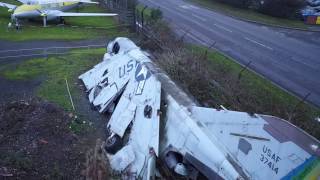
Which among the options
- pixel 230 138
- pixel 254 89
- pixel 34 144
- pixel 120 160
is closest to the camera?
pixel 230 138

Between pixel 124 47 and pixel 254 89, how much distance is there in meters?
6.79

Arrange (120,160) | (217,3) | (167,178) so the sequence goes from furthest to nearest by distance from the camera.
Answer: (217,3)
(120,160)
(167,178)

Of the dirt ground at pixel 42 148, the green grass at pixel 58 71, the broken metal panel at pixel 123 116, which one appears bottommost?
the dirt ground at pixel 42 148

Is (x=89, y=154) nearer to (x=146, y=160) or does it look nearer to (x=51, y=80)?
(x=146, y=160)

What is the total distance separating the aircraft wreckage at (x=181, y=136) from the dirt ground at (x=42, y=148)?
0.94 meters

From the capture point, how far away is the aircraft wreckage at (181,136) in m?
7.84

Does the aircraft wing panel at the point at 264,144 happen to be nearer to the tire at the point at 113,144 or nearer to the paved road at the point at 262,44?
the tire at the point at 113,144

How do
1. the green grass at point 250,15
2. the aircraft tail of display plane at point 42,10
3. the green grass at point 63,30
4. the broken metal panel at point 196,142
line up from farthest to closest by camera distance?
the green grass at point 250,15 → the aircraft tail of display plane at point 42,10 → the green grass at point 63,30 → the broken metal panel at point 196,142

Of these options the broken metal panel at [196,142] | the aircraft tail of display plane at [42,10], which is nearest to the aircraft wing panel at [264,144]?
the broken metal panel at [196,142]

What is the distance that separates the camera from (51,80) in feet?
64.7

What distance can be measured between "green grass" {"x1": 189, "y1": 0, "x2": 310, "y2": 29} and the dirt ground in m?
29.6

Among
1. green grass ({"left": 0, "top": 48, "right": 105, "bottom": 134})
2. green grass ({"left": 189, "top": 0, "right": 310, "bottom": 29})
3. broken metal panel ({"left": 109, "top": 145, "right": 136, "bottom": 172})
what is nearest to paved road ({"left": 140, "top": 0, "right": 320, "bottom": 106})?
green grass ({"left": 189, "top": 0, "right": 310, "bottom": 29})

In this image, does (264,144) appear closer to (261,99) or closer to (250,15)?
(261,99)

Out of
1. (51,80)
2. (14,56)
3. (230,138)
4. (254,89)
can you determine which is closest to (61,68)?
(51,80)
